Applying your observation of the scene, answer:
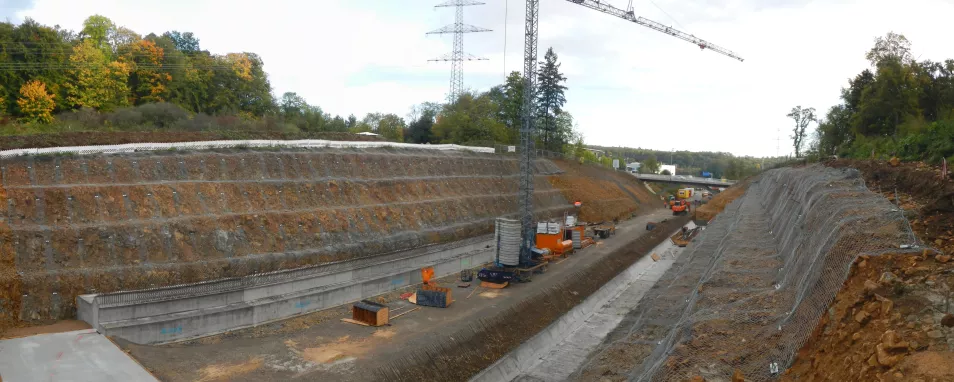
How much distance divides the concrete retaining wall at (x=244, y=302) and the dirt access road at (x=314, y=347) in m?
0.58

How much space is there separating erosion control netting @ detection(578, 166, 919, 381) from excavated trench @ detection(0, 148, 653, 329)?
1839cm

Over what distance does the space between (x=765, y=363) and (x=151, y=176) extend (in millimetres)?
31182

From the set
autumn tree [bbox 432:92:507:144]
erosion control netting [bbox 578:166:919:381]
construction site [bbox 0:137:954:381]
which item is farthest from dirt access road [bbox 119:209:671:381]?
autumn tree [bbox 432:92:507:144]

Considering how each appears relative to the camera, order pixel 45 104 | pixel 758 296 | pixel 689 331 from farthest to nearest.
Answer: pixel 45 104, pixel 758 296, pixel 689 331

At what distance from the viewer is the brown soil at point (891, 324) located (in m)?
8.50

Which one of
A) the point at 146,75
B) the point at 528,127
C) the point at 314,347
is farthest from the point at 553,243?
the point at 146,75

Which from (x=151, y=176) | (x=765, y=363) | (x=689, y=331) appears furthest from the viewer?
(x=151, y=176)

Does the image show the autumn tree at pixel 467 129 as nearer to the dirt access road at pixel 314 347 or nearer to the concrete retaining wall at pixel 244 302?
the concrete retaining wall at pixel 244 302

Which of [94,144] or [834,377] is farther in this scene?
[94,144]

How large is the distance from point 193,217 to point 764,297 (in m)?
27.2

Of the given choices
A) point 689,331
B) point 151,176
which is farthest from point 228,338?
point 689,331

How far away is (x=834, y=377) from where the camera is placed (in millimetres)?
9484

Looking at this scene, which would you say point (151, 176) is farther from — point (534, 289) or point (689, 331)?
point (689, 331)

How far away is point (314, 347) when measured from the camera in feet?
75.5
